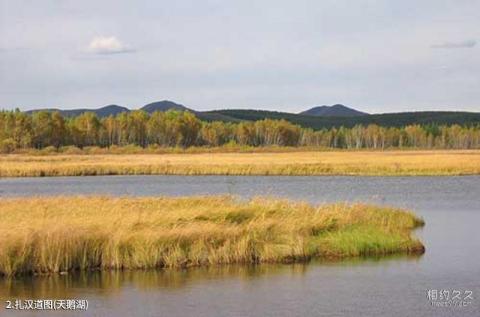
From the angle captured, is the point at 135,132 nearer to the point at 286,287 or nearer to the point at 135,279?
the point at 135,279

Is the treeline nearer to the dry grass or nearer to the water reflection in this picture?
the dry grass

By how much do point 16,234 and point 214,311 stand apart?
20.7ft

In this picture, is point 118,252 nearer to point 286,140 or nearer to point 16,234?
point 16,234

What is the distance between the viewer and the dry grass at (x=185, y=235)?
1994 cm

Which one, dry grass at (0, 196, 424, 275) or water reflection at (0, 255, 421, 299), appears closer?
water reflection at (0, 255, 421, 299)

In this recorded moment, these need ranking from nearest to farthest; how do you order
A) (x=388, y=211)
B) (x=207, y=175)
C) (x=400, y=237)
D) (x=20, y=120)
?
(x=400, y=237)
(x=388, y=211)
(x=207, y=175)
(x=20, y=120)

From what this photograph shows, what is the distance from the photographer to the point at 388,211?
95.3ft

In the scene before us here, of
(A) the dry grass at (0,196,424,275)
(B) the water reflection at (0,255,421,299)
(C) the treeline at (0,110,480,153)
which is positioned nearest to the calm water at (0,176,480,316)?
(B) the water reflection at (0,255,421,299)

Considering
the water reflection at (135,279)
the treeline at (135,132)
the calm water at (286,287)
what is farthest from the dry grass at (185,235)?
the treeline at (135,132)

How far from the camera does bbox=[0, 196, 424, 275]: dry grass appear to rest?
19938mm

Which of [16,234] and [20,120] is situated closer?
[16,234]

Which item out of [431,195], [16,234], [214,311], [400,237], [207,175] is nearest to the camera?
[214,311]

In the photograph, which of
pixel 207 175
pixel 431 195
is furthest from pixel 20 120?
pixel 431 195

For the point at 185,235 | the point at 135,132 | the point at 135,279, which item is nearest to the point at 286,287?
the point at 135,279
